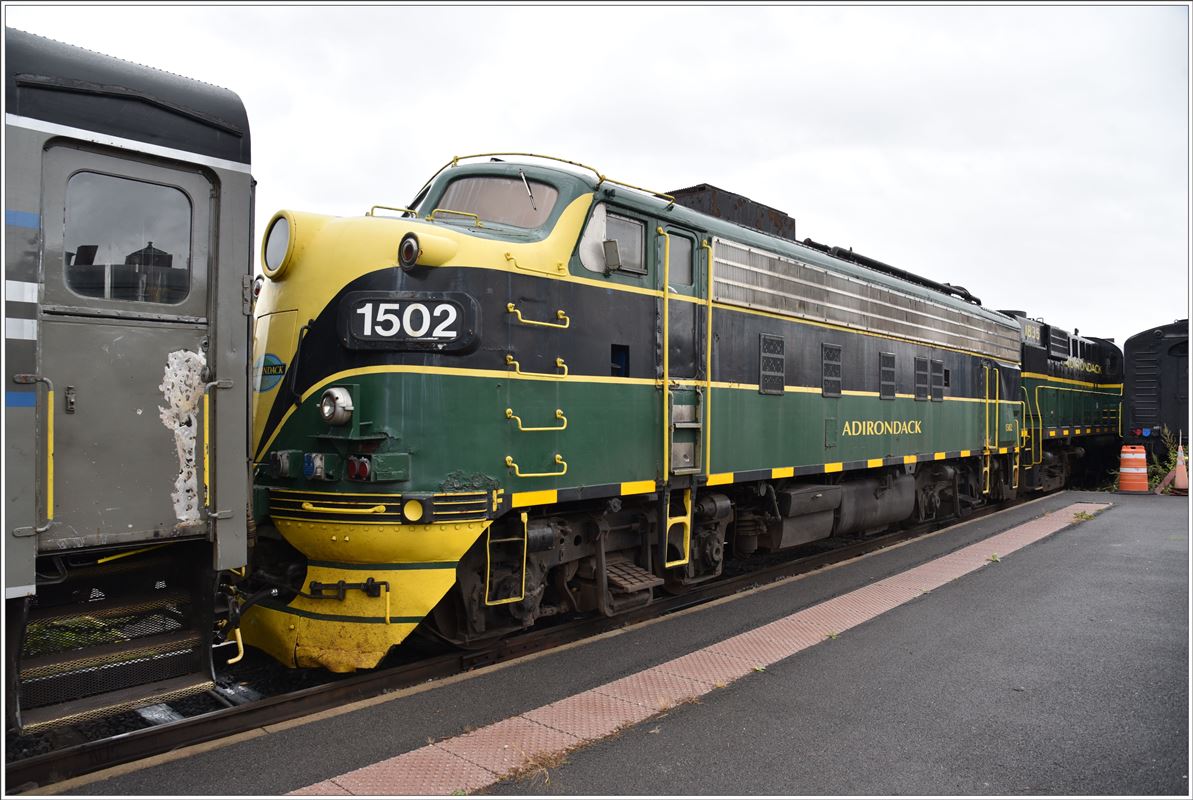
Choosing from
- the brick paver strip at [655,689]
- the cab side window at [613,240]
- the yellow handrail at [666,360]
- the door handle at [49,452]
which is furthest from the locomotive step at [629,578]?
the door handle at [49,452]

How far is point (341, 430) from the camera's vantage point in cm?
553

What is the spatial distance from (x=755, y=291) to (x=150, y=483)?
602 cm

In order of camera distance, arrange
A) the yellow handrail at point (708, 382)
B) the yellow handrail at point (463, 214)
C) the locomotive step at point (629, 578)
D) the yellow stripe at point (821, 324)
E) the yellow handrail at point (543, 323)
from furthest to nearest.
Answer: the yellow stripe at point (821, 324) < the yellow handrail at point (708, 382) < the locomotive step at point (629, 578) < the yellow handrail at point (463, 214) < the yellow handrail at point (543, 323)

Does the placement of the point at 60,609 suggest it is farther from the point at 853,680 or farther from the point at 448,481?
the point at 853,680

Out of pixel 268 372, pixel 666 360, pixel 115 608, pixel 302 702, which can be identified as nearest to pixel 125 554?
pixel 115 608

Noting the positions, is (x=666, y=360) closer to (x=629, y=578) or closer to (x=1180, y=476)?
(x=629, y=578)

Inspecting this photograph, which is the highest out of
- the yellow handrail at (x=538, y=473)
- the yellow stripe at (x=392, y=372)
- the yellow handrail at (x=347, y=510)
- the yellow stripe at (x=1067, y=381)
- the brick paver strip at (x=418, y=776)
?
the yellow stripe at (x=1067, y=381)

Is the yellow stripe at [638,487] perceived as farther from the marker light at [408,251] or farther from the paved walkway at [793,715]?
the marker light at [408,251]

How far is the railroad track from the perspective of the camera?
4.18m

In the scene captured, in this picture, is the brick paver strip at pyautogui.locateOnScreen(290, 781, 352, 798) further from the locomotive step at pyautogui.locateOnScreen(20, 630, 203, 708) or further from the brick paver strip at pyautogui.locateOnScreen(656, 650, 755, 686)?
the brick paver strip at pyautogui.locateOnScreen(656, 650, 755, 686)

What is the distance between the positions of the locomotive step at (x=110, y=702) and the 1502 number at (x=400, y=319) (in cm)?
232

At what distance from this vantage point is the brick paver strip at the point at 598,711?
4258 millimetres

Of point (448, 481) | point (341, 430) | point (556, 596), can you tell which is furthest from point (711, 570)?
point (341, 430)

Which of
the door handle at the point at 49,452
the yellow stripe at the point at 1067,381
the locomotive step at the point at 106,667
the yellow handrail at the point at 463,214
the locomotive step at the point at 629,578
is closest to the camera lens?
the door handle at the point at 49,452
